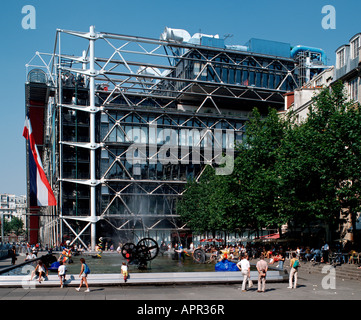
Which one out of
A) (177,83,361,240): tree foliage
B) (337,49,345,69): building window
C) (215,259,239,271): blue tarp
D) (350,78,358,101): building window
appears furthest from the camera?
(337,49,345,69): building window

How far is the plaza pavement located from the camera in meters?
19.1

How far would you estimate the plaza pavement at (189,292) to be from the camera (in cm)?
1914

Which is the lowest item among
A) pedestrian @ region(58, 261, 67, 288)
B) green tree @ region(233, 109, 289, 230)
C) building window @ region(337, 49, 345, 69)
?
pedestrian @ region(58, 261, 67, 288)

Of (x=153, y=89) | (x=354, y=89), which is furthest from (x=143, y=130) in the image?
(x=354, y=89)

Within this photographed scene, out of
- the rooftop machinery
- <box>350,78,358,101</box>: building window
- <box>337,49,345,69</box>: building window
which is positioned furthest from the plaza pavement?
the rooftop machinery

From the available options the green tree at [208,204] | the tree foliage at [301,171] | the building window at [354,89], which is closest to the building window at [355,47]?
the building window at [354,89]

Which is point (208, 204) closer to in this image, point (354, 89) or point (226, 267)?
point (354, 89)

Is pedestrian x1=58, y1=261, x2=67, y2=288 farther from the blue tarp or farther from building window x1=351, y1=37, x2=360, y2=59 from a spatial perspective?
building window x1=351, y1=37, x2=360, y2=59

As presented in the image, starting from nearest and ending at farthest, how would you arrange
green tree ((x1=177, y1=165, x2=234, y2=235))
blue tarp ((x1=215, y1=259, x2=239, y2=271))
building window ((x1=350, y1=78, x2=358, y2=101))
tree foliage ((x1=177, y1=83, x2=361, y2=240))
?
blue tarp ((x1=215, y1=259, x2=239, y2=271)) < tree foliage ((x1=177, y1=83, x2=361, y2=240)) < building window ((x1=350, y1=78, x2=358, y2=101)) < green tree ((x1=177, y1=165, x2=234, y2=235))

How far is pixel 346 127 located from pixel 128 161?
4112 centimetres

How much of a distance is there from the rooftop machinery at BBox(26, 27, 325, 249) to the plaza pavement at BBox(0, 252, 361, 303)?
4184cm

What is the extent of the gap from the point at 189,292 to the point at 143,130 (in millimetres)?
49563

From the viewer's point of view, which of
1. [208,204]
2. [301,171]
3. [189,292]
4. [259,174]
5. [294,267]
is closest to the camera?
[189,292]

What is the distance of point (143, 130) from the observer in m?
68.8
